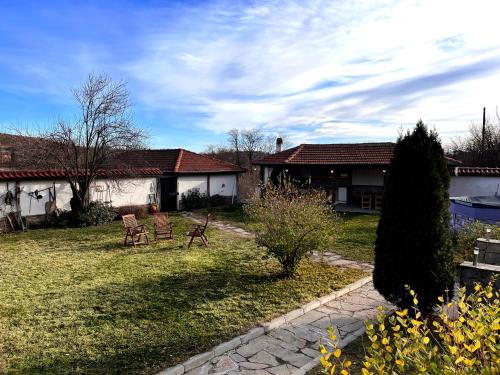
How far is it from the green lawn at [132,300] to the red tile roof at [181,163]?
9897 millimetres

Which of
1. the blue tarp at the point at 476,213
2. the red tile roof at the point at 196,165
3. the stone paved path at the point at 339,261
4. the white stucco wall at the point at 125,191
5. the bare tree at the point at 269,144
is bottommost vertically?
the stone paved path at the point at 339,261

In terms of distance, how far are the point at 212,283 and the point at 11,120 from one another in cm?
1288

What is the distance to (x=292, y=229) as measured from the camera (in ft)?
21.0

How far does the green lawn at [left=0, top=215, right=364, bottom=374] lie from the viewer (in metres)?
3.96

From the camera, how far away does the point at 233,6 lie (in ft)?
25.7

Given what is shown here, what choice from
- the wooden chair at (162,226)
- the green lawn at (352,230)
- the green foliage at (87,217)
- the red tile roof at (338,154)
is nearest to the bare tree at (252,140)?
the red tile roof at (338,154)

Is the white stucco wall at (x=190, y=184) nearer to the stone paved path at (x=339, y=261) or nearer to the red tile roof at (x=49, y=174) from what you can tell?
the red tile roof at (x=49, y=174)

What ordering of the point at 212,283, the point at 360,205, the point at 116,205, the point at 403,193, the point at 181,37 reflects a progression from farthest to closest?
the point at 360,205, the point at 116,205, the point at 181,37, the point at 212,283, the point at 403,193

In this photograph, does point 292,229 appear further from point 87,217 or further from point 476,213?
point 87,217

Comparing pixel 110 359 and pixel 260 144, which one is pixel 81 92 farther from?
pixel 260 144

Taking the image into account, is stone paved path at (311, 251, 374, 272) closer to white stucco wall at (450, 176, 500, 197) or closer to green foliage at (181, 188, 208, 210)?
green foliage at (181, 188, 208, 210)

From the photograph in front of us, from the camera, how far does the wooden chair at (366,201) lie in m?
17.8

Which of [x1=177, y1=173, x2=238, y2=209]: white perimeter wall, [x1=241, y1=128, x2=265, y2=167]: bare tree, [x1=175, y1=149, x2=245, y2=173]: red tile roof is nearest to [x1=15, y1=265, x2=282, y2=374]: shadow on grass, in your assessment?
[x1=177, y1=173, x2=238, y2=209]: white perimeter wall

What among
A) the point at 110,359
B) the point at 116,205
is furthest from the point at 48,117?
the point at 110,359
